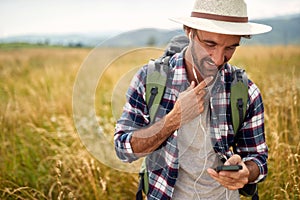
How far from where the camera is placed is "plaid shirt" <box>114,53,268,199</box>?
1874mm

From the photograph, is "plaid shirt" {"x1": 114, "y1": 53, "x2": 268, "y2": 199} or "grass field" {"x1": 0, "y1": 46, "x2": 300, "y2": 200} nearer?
"plaid shirt" {"x1": 114, "y1": 53, "x2": 268, "y2": 199}

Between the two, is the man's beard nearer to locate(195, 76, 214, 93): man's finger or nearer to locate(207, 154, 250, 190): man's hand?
locate(195, 76, 214, 93): man's finger

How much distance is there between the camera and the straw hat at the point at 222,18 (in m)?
1.81

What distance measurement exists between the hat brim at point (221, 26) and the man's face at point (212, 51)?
0.13ft

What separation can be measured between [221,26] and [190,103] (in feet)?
1.15

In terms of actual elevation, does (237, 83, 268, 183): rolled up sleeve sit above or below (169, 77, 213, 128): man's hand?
below

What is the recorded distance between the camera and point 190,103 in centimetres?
172

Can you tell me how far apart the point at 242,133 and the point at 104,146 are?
0.62 m

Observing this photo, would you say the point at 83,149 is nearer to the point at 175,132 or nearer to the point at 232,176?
the point at 175,132

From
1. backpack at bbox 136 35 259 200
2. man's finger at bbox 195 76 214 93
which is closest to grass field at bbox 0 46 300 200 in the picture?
backpack at bbox 136 35 259 200

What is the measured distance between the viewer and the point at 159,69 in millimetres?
1867

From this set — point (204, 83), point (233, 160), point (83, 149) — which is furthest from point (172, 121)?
point (83, 149)

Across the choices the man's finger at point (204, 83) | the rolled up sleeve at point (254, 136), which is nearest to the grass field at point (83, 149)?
the rolled up sleeve at point (254, 136)

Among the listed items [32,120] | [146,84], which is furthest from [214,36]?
[32,120]
